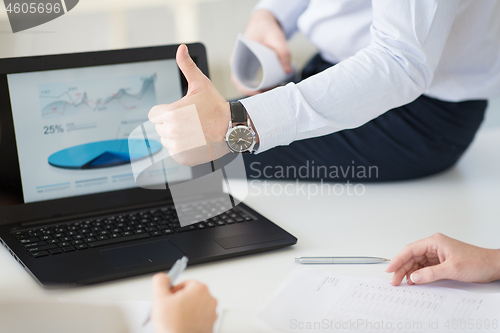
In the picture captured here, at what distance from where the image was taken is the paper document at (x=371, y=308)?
0.50 meters

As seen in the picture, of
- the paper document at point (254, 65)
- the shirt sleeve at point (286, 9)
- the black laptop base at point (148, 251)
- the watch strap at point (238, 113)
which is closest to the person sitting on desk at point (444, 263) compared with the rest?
the black laptop base at point (148, 251)

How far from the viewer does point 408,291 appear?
0.57 metres

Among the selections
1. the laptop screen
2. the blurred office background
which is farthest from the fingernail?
the blurred office background

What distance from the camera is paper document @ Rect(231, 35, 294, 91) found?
1.05m

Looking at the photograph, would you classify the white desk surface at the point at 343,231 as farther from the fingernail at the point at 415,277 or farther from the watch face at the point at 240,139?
the watch face at the point at 240,139

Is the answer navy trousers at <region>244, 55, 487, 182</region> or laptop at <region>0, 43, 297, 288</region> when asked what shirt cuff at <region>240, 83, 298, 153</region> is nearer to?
laptop at <region>0, 43, 297, 288</region>

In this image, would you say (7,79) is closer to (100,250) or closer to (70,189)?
(70,189)

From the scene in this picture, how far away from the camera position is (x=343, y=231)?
0.77 m

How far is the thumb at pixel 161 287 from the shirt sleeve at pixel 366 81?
12.6 inches

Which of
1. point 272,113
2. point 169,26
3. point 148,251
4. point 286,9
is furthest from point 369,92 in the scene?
point 169,26

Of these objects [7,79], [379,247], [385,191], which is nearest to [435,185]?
[385,191]

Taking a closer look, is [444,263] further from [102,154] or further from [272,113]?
[102,154]

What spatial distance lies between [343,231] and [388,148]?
0.34 m

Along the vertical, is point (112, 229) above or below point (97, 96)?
below
